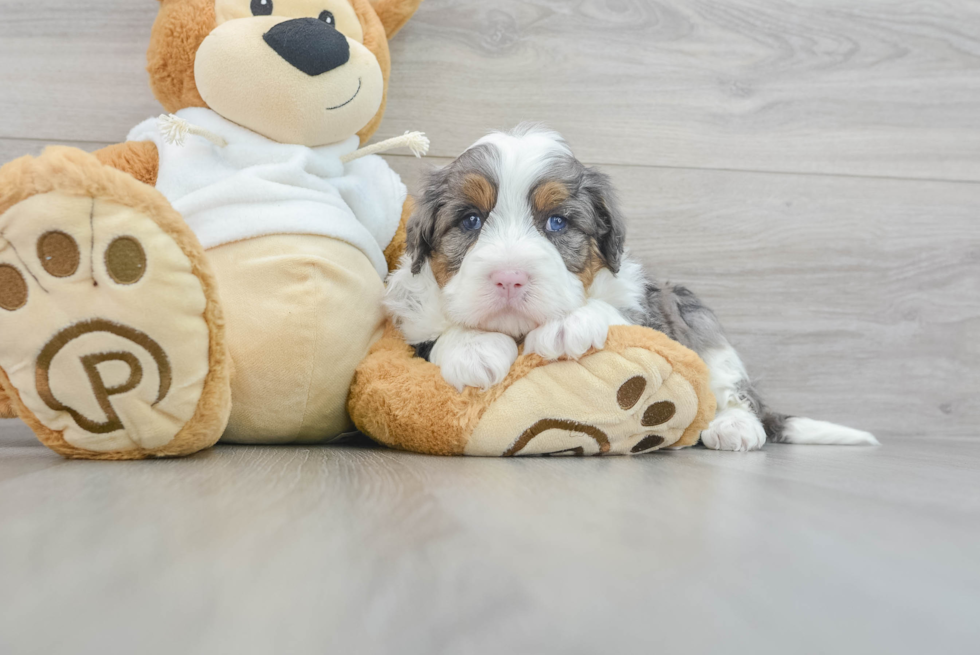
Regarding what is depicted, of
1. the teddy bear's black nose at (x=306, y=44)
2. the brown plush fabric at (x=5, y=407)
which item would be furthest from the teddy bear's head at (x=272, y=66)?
the brown plush fabric at (x=5, y=407)

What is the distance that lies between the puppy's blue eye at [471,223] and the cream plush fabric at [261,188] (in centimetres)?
24

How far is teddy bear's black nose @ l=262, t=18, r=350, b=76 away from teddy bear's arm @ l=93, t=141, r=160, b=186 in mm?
389

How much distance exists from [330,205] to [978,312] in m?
2.02

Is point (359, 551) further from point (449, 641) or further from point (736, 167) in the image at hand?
point (736, 167)

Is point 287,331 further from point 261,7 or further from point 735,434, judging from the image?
point 735,434

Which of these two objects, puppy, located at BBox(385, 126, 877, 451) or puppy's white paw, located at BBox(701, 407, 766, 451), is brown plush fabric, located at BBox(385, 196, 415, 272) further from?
puppy's white paw, located at BBox(701, 407, 766, 451)

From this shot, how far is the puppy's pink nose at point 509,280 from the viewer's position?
1179 mm

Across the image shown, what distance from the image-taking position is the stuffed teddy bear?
2.96 feet

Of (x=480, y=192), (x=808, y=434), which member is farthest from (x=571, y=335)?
(x=808, y=434)

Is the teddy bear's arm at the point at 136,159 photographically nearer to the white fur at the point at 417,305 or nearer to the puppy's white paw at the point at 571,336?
the white fur at the point at 417,305

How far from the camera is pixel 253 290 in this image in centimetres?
124

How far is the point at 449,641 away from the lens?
40cm

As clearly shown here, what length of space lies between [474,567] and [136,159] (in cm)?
133

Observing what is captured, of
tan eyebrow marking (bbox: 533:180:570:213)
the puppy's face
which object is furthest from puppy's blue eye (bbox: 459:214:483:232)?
tan eyebrow marking (bbox: 533:180:570:213)
